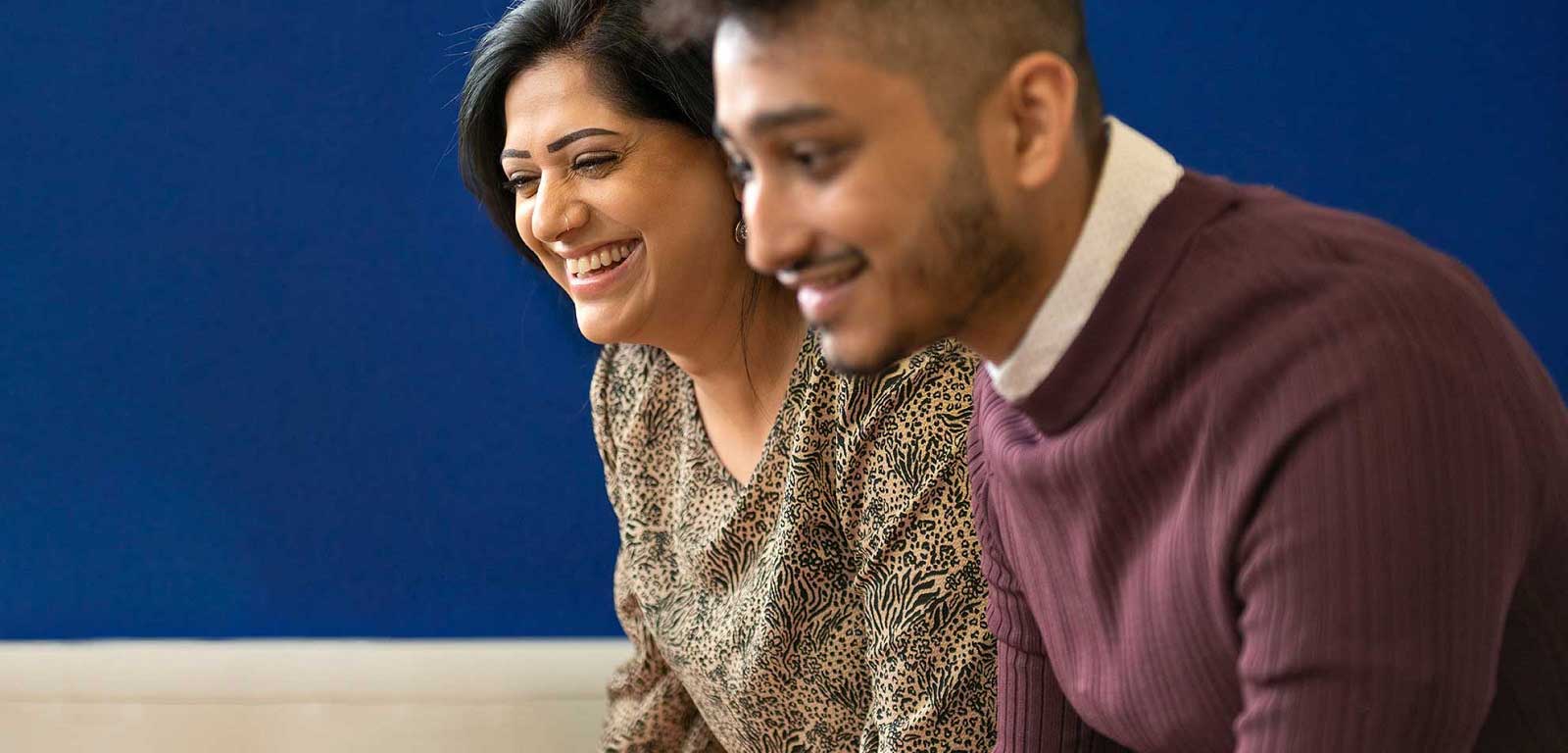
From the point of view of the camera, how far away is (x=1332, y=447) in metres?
0.67

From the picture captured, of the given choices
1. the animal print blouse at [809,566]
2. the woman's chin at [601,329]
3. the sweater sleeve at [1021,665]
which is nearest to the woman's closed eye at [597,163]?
the woman's chin at [601,329]

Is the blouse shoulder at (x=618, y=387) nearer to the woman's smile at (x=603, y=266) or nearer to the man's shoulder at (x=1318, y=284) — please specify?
the woman's smile at (x=603, y=266)

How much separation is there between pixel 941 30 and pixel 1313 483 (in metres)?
0.26

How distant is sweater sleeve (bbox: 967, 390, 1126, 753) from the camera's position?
991 mm

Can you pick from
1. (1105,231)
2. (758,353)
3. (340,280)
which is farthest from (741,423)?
(1105,231)


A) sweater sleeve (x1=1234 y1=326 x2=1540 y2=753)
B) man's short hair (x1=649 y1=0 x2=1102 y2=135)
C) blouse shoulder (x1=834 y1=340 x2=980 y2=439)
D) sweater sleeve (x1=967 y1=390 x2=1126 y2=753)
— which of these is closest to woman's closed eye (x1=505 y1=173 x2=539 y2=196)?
blouse shoulder (x1=834 y1=340 x2=980 y2=439)

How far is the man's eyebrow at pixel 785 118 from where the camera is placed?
0.70 m

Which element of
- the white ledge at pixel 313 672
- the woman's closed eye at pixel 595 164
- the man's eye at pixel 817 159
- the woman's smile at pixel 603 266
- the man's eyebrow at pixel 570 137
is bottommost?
the white ledge at pixel 313 672

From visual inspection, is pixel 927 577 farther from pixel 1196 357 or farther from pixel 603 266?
pixel 1196 357

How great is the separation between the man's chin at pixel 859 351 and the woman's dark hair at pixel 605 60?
59cm

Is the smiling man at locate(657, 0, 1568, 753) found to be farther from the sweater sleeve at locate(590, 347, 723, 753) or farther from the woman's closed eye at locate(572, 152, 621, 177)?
the sweater sleeve at locate(590, 347, 723, 753)

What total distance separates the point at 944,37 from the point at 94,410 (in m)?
1.54

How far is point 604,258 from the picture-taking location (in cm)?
138

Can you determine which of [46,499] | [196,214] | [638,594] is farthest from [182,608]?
[638,594]
